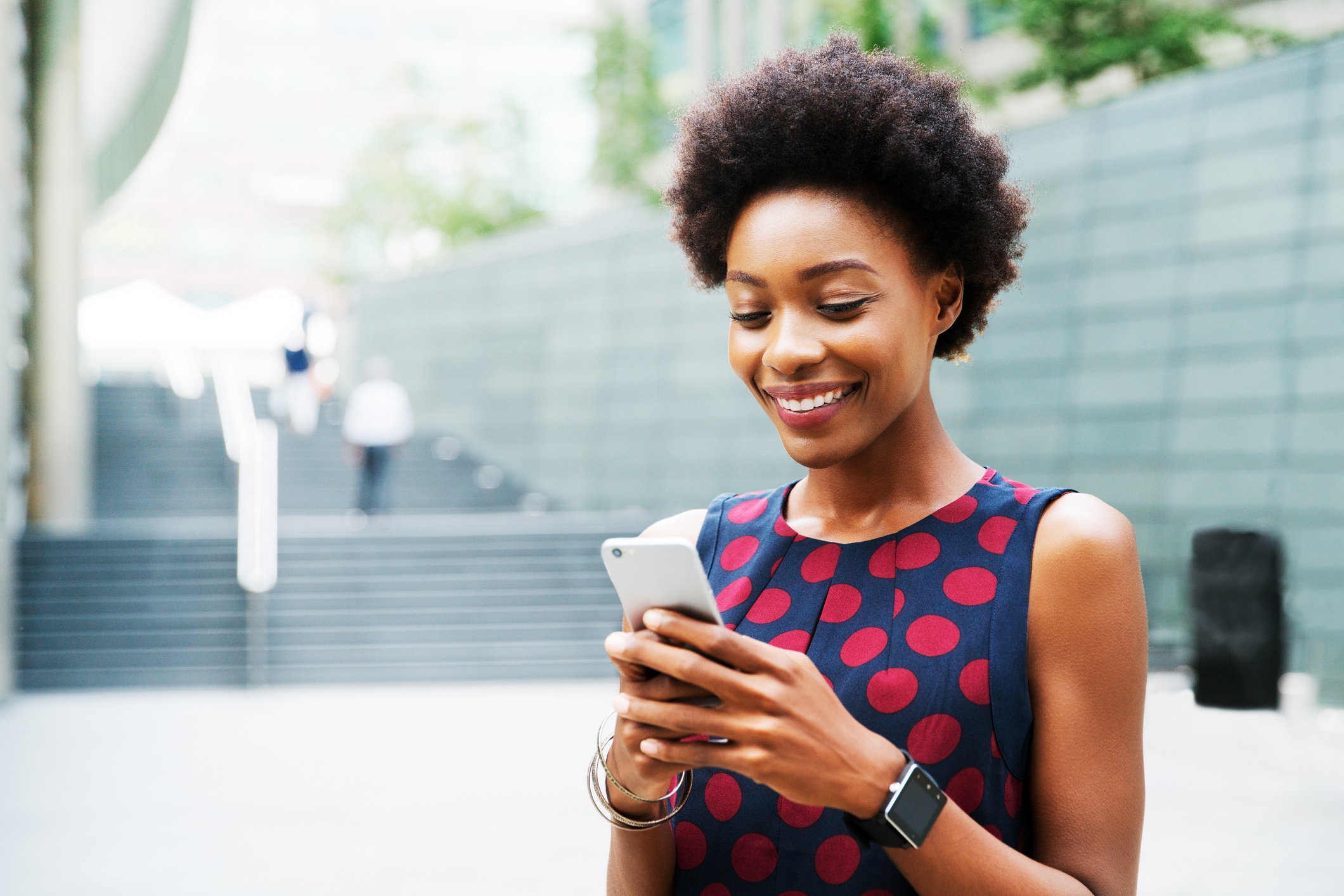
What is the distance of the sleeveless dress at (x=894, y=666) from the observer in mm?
1357

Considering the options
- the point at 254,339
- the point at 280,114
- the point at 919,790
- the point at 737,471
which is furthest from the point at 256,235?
the point at 919,790

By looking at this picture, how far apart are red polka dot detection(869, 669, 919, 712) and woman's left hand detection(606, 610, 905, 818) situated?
18cm

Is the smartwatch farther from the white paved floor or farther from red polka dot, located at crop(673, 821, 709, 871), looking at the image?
the white paved floor

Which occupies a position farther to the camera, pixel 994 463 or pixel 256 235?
pixel 256 235

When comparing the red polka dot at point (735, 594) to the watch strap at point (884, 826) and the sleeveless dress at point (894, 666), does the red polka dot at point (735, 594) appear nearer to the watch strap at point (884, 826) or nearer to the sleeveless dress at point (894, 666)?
the sleeveless dress at point (894, 666)

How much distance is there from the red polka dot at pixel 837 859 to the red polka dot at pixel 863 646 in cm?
20

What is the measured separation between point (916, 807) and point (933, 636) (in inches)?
10.0

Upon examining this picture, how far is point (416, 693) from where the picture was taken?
9.92 metres

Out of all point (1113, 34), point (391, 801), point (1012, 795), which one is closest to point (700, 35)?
point (1113, 34)

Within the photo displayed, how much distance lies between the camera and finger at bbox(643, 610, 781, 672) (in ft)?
3.79

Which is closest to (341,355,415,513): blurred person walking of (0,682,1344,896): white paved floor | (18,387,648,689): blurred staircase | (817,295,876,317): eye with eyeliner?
(18,387,648,689): blurred staircase

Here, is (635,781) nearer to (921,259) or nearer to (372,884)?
(921,259)

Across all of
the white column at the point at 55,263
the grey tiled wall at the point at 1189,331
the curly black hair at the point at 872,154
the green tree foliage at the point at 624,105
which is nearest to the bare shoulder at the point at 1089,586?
the curly black hair at the point at 872,154

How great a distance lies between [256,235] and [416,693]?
235 ft
